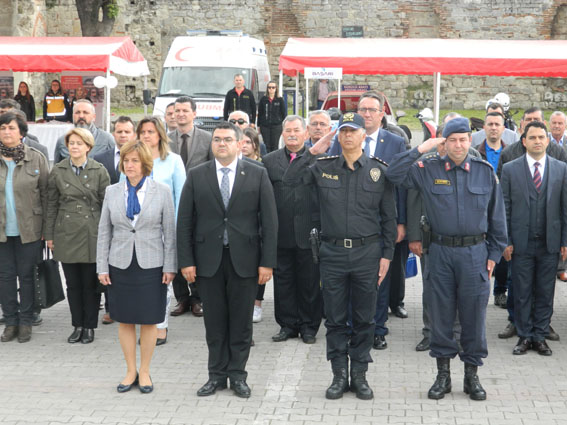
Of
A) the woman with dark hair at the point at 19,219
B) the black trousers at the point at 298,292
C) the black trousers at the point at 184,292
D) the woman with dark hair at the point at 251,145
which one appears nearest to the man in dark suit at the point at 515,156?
the black trousers at the point at 298,292

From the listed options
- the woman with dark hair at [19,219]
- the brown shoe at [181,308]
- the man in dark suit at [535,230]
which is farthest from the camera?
the brown shoe at [181,308]

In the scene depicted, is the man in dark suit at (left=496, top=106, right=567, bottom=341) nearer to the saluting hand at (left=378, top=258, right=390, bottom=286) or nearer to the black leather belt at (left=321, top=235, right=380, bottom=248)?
the saluting hand at (left=378, top=258, right=390, bottom=286)

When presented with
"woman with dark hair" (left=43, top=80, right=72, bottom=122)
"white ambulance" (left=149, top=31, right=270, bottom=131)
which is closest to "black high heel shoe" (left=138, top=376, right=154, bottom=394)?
"white ambulance" (left=149, top=31, right=270, bottom=131)

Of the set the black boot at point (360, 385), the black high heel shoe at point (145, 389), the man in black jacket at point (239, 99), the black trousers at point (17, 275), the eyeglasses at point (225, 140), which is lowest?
the black high heel shoe at point (145, 389)

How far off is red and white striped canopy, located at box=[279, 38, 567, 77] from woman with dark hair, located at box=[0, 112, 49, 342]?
10.2 metres

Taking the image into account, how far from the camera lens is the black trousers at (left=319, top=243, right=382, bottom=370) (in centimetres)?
573

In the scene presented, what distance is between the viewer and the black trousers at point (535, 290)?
7000mm

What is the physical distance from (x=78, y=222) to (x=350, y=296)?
8.61 ft

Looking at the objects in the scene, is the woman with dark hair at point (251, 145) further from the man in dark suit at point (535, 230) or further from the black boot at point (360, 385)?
the black boot at point (360, 385)

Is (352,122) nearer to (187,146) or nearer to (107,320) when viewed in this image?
(187,146)

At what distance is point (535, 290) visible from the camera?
711 cm

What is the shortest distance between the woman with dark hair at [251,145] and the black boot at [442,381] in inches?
116

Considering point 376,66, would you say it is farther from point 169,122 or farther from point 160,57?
point 160,57

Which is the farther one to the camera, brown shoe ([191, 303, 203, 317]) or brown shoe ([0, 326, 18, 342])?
→ brown shoe ([191, 303, 203, 317])
